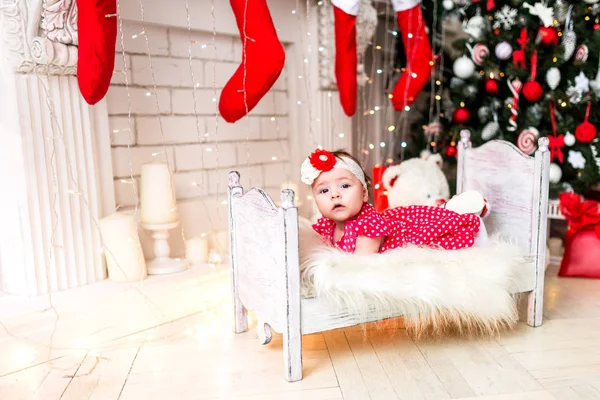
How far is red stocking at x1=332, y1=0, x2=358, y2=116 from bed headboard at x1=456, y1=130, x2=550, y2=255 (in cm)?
63

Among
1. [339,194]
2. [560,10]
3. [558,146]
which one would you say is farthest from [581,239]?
[339,194]

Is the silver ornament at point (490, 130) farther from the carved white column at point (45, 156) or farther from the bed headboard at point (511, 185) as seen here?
the carved white column at point (45, 156)

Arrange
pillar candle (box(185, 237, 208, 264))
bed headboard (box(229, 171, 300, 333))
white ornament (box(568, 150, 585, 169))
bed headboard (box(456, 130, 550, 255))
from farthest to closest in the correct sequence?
white ornament (box(568, 150, 585, 169)) < pillar candle (box(185, 237, 208, 264)) < bed headboard (box(456, 130, 550, 255)) < bed headboard (box(229, 171, 300, 333))

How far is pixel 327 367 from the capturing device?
1669 millimetres

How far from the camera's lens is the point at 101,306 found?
192cm

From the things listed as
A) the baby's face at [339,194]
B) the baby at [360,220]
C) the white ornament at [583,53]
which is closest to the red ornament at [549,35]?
the white ornament at [583,53]

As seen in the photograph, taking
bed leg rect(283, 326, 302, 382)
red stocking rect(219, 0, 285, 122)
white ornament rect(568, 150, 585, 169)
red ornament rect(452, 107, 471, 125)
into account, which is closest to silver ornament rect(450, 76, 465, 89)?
red ornament rect(452, 107, 471, 125)

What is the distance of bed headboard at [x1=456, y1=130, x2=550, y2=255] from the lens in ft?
6.26

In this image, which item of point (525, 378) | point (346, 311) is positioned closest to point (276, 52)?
point (346, 311)

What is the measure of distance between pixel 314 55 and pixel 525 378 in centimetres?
184

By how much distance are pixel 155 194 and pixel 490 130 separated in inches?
69.6

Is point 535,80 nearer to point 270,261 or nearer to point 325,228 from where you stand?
point 325,228

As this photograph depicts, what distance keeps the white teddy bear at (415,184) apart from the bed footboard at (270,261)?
0.91 meters

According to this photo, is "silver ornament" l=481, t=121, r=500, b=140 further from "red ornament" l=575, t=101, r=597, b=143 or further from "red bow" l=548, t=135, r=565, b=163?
"red ornament" l=575, t=101, r=597, b=143
